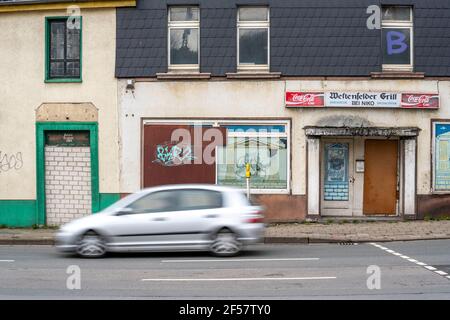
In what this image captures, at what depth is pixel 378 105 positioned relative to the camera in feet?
65.4

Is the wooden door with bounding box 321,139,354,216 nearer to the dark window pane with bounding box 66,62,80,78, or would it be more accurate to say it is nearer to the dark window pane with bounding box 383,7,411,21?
the dark window pane with bounding box 383,7,411,21

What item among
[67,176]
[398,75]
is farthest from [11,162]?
[398,75]

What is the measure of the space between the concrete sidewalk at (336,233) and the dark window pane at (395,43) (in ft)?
15.8

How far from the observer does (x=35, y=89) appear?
20906 millimetres

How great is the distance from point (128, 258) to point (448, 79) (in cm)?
1114

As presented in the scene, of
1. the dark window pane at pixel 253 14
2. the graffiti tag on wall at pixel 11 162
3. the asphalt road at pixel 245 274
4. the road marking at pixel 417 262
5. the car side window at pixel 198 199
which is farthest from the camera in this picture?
the graffiti tag on wall at pixel 11 162

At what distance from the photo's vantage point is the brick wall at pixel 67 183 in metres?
20.9

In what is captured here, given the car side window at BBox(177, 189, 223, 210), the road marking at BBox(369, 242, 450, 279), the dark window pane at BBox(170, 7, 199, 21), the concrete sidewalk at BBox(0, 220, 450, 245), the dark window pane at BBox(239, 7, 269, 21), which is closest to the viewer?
the road marking at BBox(369, 242, 450, 279)

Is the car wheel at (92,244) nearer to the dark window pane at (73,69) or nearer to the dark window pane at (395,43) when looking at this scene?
the dark window pane at (73,69)

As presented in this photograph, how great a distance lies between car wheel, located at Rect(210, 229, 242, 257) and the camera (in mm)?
13836

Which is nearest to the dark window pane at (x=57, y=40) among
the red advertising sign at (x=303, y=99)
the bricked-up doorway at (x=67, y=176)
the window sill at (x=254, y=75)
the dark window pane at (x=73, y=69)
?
the dark window pane at (x=73, y=69)

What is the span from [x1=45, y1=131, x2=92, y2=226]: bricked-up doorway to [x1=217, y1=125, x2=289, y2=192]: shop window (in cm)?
418

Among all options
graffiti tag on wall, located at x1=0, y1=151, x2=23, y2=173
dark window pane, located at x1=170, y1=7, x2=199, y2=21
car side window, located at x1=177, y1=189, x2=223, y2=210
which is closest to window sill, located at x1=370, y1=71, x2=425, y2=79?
dark window pane, located at x1=170, y1=7, x2=199, y2=21

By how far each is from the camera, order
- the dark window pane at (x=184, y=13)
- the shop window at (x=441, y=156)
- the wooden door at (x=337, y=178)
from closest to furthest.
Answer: the shop window at (x=441, y=156) < the dark window pane at (x=184, y=13) < the wooden door at (x=337, y=178)
